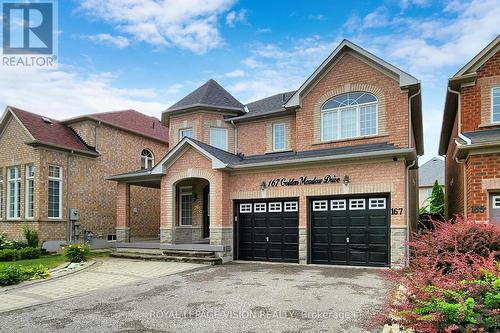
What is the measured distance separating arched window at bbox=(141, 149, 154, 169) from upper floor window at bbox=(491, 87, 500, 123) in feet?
63.7

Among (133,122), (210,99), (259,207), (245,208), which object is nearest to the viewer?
(259,207)

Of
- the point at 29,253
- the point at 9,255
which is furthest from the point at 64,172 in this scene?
the point at 9,255

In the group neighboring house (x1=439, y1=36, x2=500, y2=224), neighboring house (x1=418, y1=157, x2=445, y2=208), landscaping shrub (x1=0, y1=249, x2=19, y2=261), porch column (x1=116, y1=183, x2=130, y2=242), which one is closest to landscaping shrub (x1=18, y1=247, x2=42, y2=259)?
landscaping shrub (x1=0, y1=249, x2=19, y2=261)

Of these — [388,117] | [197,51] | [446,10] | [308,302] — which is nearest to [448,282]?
[308,302]

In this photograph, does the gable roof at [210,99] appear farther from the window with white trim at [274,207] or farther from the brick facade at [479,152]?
the brick facade at [479,152]

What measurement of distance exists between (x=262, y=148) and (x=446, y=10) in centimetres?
896

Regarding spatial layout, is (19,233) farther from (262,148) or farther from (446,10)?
(446,10)

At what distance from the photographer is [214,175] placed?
15312mm

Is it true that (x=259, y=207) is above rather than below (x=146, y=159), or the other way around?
below

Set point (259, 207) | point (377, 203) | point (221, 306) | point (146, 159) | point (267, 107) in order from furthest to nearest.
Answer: point (146, 159)
point (267, 107)
point (259, 207)
point (377, 203)
point (221, 306)

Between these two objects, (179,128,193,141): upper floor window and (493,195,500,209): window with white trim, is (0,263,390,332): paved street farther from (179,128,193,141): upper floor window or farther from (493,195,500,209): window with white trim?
(179,128,193,141): upper floor window

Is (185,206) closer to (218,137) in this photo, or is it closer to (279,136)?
(218,137)

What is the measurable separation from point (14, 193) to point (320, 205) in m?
16.5

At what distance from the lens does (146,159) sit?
25125 millimetres
